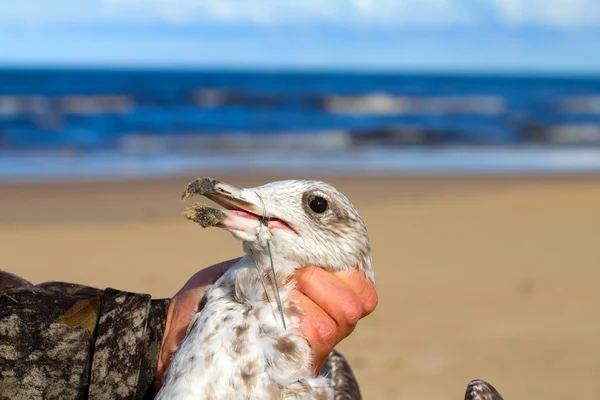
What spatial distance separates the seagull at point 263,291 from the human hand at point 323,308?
29mm

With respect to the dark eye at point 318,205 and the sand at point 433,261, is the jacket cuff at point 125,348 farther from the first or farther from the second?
the sand at point 433,261

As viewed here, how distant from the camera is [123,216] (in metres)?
10.8

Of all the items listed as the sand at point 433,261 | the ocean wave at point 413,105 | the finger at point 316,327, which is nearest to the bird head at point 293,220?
the finger at point 316,327

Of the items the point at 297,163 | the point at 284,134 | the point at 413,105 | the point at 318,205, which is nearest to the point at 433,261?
the point at 318,205

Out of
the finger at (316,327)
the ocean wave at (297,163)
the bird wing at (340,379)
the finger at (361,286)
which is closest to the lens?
the finger at (316,327)

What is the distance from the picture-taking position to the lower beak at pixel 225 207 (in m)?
2.23

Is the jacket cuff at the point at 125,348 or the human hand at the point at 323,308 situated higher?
the human hand at the point at 323,308

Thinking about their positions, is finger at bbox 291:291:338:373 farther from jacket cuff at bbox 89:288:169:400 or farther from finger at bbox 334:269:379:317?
jacket cuff at bbox 89:288:169:400

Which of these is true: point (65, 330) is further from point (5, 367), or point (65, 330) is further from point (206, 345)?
point (206, 345)

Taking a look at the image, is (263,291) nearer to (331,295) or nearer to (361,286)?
(331,295)

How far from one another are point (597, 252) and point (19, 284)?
747 centimetres

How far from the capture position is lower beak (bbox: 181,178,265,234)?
7.32 feet

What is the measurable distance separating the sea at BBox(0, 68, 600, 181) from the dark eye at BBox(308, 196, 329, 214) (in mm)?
11073

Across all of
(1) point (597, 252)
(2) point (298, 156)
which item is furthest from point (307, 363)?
(2) point (298, 156)
